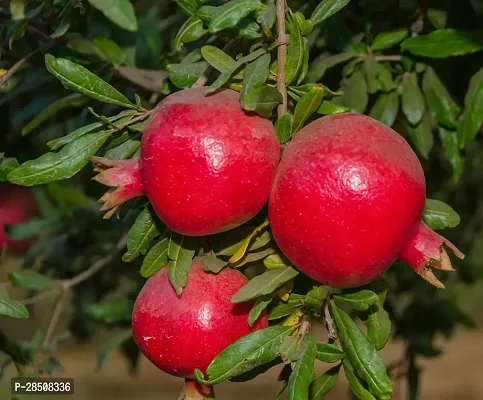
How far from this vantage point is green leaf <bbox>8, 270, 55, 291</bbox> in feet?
7.30

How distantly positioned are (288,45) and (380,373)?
0.48 m

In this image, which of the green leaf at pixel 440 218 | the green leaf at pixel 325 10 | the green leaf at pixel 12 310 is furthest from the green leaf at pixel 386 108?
the green leaf at pixel 12 310

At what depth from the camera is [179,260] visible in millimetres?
1305

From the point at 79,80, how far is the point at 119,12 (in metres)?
0.33

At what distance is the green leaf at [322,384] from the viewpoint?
1.39 metres

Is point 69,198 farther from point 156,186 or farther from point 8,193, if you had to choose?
point 156,186

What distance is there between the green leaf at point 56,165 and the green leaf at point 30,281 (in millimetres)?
995

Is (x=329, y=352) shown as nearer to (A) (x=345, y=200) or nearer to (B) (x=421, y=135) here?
(A) (x=345, y=200)

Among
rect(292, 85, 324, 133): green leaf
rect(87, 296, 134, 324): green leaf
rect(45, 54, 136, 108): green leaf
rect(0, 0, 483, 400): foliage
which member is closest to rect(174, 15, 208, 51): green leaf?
rect(0, 0, 483, 400): foliage

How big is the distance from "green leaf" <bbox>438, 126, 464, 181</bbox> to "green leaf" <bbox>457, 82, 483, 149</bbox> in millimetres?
92

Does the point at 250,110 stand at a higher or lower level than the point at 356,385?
higher

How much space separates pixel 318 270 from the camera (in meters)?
1.15

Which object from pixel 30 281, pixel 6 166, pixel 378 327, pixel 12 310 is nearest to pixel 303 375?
pixel 378 327

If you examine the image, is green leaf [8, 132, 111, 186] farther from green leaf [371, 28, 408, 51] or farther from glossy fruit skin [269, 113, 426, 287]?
green leaf [371, 28, 408, 51]
